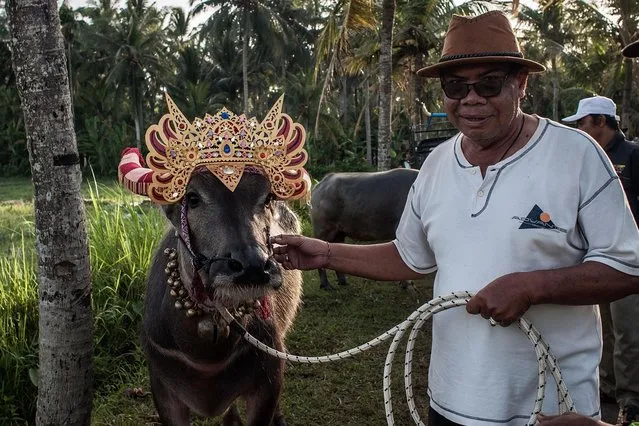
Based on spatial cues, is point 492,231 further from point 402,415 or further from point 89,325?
point 402,415

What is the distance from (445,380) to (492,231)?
21.7 inches

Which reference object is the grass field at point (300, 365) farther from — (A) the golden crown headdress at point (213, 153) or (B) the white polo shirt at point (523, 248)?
(B) the white polo shirt at point (523, 248)

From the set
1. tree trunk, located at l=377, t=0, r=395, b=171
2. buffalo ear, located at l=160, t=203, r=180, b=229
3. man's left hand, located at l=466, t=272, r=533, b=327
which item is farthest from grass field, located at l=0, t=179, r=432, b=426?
tree trunk, located at l=377, t=0, r=395, b=171

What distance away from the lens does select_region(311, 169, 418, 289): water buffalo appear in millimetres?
7129

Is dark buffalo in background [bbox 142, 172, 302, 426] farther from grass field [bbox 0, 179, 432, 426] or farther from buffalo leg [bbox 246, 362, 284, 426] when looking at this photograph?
grass field [bbox 0, 179, 432, 426]

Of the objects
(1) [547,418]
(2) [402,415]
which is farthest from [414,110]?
(1) [547,418]

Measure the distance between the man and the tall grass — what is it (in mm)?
3001

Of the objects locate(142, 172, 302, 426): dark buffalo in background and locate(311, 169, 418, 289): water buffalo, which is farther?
locate(311, 169, 418, 289): water buffalo

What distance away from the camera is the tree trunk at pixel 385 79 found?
10383 mm

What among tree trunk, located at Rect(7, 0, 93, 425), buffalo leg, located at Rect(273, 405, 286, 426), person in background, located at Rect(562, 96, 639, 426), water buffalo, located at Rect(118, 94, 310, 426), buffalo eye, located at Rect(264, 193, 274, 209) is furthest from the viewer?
buffalo leg, located at Rect(273, 405, 286, 426)

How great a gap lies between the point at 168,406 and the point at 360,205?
473cm

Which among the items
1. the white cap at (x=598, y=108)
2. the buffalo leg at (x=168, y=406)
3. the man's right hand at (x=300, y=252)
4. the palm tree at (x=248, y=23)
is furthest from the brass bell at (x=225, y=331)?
the palm tree at (x=248, y=23)

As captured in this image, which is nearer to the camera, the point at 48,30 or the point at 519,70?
the point at 519,70

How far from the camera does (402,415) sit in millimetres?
4059
